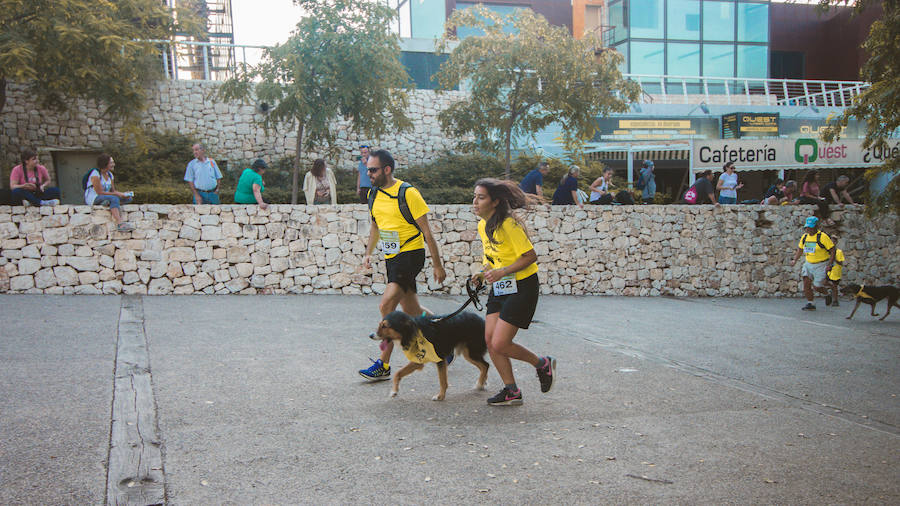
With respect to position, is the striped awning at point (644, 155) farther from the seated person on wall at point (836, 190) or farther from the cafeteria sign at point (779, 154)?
the seated person on wall at point (836, 190)

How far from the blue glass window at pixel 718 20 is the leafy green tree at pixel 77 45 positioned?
992 inches

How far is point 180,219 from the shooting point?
11.0 m

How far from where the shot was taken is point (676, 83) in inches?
1252

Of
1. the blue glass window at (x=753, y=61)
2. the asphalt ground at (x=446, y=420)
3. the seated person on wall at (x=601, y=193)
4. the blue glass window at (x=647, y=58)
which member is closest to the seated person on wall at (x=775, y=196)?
the seated person on wall at (x=601, y=193)

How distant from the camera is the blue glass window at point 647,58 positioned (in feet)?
108

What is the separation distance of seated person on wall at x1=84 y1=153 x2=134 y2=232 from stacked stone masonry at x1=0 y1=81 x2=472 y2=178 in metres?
10.6

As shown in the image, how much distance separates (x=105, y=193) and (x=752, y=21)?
3251 centimetres

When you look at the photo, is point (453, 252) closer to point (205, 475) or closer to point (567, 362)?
point (567, 362)

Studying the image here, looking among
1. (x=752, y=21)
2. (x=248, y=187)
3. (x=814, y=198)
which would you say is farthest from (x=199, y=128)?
(x=752, y=21)

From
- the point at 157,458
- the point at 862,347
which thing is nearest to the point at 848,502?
the point at 157,458

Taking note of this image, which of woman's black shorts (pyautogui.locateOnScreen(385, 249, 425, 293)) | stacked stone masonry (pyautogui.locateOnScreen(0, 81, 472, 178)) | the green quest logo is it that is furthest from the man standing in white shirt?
the green quest logo

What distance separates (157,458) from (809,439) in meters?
4.14

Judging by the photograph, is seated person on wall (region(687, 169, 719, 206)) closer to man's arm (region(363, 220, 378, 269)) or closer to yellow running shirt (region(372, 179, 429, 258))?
man's arm (region(363, 220, 378, 269))

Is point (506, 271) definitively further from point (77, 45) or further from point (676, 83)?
point (676, 83)
